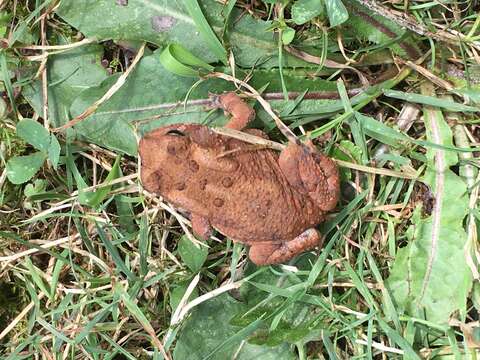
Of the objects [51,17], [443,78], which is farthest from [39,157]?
[443,78]

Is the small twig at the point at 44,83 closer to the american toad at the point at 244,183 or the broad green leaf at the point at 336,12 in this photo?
the american toad at the point at 244,183

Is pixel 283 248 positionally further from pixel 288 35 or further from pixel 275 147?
pixel 288 35

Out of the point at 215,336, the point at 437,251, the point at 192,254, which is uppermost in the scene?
the point at 437,251

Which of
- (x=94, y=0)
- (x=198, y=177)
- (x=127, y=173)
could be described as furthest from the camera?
(x=127, y=173)

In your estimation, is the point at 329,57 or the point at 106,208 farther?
the point at 106,208

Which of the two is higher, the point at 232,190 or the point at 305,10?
the point at 305,10

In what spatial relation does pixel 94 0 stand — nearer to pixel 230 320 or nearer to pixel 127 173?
pixel 127 173

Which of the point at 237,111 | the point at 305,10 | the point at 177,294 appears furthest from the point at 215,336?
the point at 305,10
